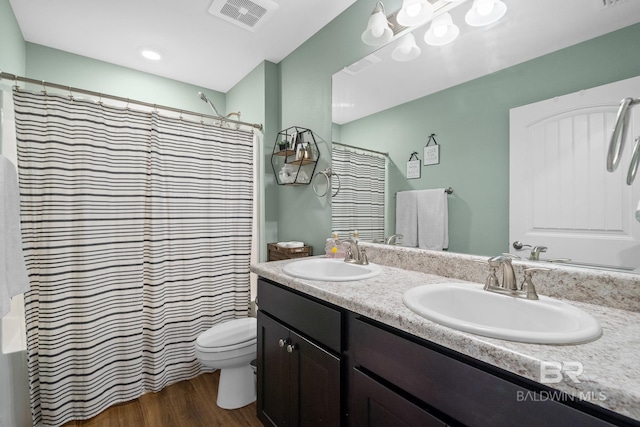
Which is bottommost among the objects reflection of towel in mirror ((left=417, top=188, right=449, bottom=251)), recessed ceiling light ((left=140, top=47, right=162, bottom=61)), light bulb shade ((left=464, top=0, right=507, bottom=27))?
reflection of towel in mirror ((left=417, top=188, right=449, bottom=251))

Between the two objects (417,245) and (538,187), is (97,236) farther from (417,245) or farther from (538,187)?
(538,187)

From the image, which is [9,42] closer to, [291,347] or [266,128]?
[266,128]

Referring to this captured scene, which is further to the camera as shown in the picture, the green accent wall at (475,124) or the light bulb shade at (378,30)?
the light bulb shade at (378,30)

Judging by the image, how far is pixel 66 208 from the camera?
1.62m

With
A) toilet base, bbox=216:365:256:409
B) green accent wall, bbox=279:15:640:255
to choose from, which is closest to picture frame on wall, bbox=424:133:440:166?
green accent wall, bbox=279:15:640:255

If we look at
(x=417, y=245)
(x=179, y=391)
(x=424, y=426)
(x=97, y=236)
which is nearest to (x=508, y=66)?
(x=417, y=245)

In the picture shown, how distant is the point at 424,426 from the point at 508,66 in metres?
1.28

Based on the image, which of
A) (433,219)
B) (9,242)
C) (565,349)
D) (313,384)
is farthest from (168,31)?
(565,349)

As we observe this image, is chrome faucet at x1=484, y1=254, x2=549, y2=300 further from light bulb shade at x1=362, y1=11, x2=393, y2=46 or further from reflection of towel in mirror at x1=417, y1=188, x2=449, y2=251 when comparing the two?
light bulb shade at x1=362, y1=11, x2=393, y2=46

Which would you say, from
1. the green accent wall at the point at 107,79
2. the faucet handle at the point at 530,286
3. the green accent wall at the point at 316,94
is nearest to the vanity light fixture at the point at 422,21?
the green accent wall at the point at 316,94

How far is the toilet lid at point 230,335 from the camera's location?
1.73 metres

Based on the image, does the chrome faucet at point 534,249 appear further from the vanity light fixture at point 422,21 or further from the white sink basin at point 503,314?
the vanity light fixture at point 422,21

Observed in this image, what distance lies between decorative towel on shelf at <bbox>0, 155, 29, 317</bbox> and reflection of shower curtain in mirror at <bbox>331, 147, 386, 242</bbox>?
5.02 feet

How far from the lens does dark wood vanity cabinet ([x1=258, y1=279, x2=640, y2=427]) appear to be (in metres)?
0.60
